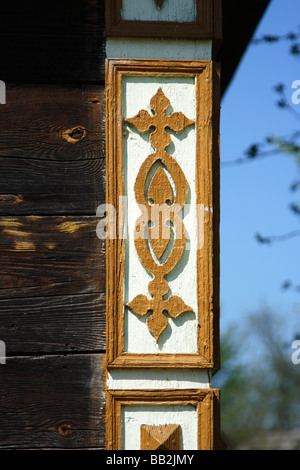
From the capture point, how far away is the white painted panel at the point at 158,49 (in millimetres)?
2174

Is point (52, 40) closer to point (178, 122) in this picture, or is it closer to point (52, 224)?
point (178, 122)

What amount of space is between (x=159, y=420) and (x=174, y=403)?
0.07 meters

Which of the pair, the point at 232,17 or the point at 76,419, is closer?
the point at 76,419

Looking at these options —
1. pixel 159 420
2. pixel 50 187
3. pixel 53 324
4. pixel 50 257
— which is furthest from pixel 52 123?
pixel 159 420

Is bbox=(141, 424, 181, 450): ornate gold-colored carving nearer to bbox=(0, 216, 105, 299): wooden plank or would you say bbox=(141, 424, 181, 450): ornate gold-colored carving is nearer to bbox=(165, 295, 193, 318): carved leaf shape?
bbox=(165, 295, 193, 318): carved leaf shape

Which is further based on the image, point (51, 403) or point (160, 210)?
point (160, 210)

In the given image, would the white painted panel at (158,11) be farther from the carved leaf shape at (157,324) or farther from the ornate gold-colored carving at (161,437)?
the ornate gold-colored carving at (161,437)

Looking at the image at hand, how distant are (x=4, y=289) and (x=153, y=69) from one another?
2.69ft

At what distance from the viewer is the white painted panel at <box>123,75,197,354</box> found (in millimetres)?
2037

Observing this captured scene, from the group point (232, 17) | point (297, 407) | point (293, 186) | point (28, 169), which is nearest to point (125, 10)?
point (28, 169)

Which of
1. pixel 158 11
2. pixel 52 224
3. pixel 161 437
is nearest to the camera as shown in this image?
pixel 161 437

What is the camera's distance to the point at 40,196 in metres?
2.10

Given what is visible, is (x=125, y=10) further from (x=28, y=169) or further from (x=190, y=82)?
(x=28, y=169)

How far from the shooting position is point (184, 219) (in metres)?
2.09
